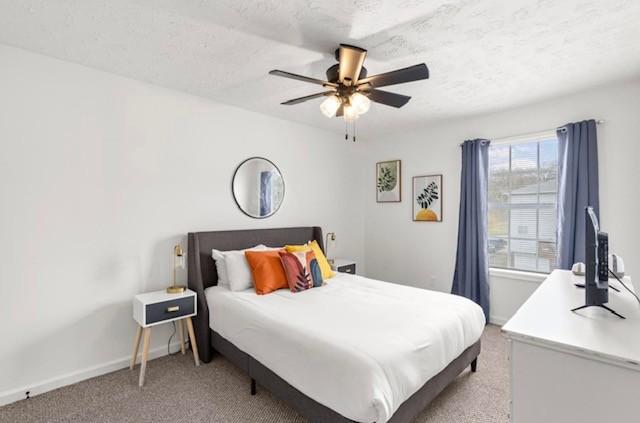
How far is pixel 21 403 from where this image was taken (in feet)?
7.24

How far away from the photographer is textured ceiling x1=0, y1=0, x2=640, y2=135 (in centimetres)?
180

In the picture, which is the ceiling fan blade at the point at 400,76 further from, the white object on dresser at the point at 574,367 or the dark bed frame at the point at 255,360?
the dark bed frame at the point at 255,360

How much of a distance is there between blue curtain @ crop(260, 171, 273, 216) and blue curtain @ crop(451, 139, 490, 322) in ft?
7.95

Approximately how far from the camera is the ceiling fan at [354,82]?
194cm

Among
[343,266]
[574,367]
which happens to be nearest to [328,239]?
[343,266]

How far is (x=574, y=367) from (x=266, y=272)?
229 cm

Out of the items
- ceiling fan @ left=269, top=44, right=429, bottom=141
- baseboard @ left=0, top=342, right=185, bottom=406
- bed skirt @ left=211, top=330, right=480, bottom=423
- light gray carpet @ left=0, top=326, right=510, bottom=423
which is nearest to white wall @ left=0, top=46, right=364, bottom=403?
baseboard @ left=0, top=342, right=185, bottom=406

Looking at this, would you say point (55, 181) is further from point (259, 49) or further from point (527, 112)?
point (527, 112)

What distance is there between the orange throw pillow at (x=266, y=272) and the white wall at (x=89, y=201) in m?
0.67

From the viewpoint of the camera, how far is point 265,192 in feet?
12.3

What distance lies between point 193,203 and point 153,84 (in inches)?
46.4

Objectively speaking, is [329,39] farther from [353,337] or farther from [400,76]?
[353,337]

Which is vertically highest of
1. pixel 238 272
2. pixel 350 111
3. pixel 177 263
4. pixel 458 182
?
pixel 350 111

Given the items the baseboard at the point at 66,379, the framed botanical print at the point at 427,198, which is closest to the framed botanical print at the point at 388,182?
the framed botanical print at the point at 427,198
